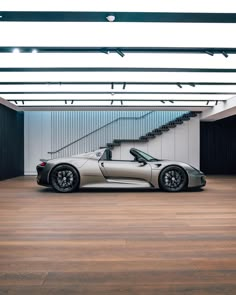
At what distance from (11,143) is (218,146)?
9.32m

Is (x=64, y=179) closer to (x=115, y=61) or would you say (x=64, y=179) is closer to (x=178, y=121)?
(x=115, y=61)

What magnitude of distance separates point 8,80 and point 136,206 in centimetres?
501

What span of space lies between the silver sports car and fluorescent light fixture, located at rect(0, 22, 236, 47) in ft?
9.04

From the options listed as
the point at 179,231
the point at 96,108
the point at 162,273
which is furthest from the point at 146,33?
the point at 96,108

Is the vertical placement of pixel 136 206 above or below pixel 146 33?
below

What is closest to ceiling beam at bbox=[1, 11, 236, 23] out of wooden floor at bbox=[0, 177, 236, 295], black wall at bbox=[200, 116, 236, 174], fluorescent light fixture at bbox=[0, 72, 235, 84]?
wooden floor at bbox=[0, 177, 236, 295]

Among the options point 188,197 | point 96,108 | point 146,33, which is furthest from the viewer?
point 96,108

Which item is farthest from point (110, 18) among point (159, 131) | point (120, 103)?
point (159, 131)

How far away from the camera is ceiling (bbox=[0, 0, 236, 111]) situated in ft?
12.7

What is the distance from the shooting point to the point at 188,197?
6.00 m

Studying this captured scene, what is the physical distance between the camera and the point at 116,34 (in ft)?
15.6

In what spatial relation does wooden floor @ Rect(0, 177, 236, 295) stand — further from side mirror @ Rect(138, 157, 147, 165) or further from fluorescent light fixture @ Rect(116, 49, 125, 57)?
fluorescent light fixture @ Rect(116, 49, 125, 57)
